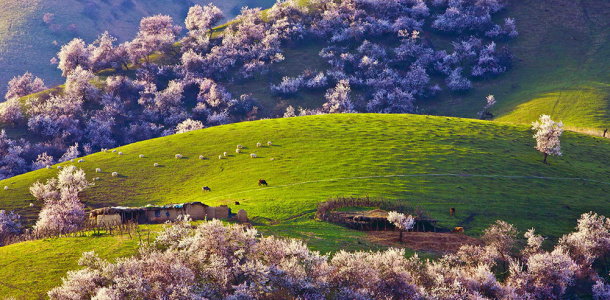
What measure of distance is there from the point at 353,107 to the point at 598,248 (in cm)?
8234

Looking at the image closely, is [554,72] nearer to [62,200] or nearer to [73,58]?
[62,200]

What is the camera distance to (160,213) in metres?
48.0

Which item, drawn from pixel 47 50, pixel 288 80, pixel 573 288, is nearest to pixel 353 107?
pixel 288 80

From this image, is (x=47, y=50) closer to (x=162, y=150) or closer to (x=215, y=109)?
(x=215, y=109)

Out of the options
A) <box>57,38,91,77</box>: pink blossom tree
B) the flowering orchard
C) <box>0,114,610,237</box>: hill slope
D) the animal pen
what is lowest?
the flowering orchard

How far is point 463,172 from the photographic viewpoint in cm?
6462

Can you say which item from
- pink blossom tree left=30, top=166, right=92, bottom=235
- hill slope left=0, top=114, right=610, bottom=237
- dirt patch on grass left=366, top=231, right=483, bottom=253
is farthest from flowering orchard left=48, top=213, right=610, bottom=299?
pink blossom tree left=30, top=166, right=92, bottom=235

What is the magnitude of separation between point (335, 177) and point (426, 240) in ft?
60.2

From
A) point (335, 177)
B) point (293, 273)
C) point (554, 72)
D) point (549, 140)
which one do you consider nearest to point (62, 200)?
point (335, 177)

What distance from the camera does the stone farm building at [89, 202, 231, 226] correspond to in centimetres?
4688

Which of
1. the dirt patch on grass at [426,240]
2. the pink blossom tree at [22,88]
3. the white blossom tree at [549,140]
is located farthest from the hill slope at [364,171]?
the pink blossom tree at [22,88]

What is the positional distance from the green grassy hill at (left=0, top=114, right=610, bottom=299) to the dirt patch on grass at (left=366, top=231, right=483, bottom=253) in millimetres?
1890

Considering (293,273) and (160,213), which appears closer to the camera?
(293,273)

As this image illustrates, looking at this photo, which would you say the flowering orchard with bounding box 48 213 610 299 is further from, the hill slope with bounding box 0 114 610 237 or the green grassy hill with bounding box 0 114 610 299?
the hill slope with bounding box 0 114 610 237
